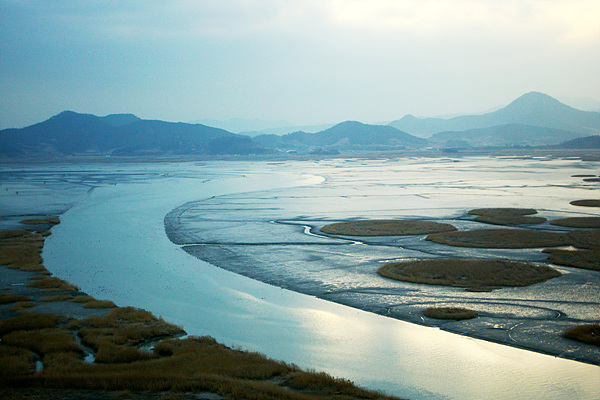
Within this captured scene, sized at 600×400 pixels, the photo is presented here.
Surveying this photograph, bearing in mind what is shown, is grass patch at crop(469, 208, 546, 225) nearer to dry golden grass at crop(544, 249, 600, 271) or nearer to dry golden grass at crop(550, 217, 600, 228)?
dry golden grass at crop(550, 217, 600, 228)

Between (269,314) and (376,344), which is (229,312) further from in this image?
(376,344)

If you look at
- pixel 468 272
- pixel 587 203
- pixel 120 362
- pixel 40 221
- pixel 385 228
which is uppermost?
pixel 587 203

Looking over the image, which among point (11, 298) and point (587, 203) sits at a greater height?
point (587, 203)

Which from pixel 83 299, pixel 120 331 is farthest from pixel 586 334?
pixel 83 299

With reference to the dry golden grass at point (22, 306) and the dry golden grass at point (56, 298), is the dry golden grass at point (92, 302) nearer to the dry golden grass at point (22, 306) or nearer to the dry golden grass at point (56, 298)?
the dry golden grass at point (56, 298)

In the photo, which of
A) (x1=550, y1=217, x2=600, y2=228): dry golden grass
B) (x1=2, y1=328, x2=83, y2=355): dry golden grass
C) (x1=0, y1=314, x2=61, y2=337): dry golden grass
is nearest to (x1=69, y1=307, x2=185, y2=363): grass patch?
(x1=2, y1=328, x2=83, y2=355): dry golden grass

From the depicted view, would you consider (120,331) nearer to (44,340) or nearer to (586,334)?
(44,340)
